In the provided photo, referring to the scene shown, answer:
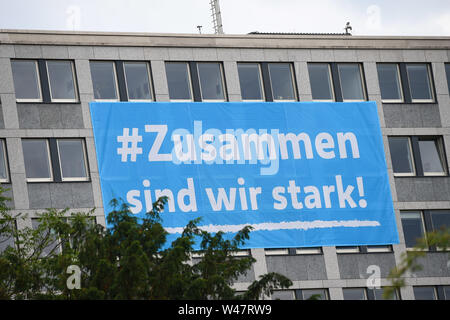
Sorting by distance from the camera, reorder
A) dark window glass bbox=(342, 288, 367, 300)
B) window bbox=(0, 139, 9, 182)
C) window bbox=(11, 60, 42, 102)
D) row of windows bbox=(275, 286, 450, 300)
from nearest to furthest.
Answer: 1. window bbox=(0, 139, 9, 182)
2. window bbox=(11, 60, 42, 102)
3. row of windows bbox=(275, 286, 450, 300)
4. dark window glass bbox=(342, 288, 367, 300)

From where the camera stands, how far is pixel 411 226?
45000 millimetres

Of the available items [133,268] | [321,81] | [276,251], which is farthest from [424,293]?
[133,268]

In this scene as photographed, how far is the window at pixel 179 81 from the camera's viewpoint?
43.3m

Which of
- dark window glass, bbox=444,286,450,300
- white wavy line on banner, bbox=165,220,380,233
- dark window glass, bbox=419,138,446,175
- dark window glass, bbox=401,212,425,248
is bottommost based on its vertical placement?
dark window glass, bbox=444,286,450,300

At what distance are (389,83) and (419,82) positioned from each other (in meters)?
1.51

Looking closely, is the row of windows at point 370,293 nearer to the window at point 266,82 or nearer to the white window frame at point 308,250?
the white window frame at point 308,250

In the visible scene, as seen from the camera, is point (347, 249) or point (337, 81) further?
point (337, 81)

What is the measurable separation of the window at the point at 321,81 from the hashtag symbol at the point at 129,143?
8.85 m

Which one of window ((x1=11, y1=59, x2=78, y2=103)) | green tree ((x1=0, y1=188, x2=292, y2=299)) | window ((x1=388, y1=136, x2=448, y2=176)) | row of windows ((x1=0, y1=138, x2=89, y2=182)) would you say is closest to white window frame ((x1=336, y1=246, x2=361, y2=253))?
window ((x1=388, y1=136, x2=448, y2=176))

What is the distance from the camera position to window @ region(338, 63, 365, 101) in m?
45.8

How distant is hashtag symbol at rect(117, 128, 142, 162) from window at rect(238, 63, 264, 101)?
5.63 metres

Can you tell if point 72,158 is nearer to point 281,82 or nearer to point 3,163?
point 3,163

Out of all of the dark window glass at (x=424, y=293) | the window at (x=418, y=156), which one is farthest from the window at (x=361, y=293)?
the window at (x=418, y=156)

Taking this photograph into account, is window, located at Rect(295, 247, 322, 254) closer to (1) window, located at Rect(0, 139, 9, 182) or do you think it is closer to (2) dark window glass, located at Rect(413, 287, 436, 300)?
(2) dark window glass, located at Rect(413, 287, 436, 300)
